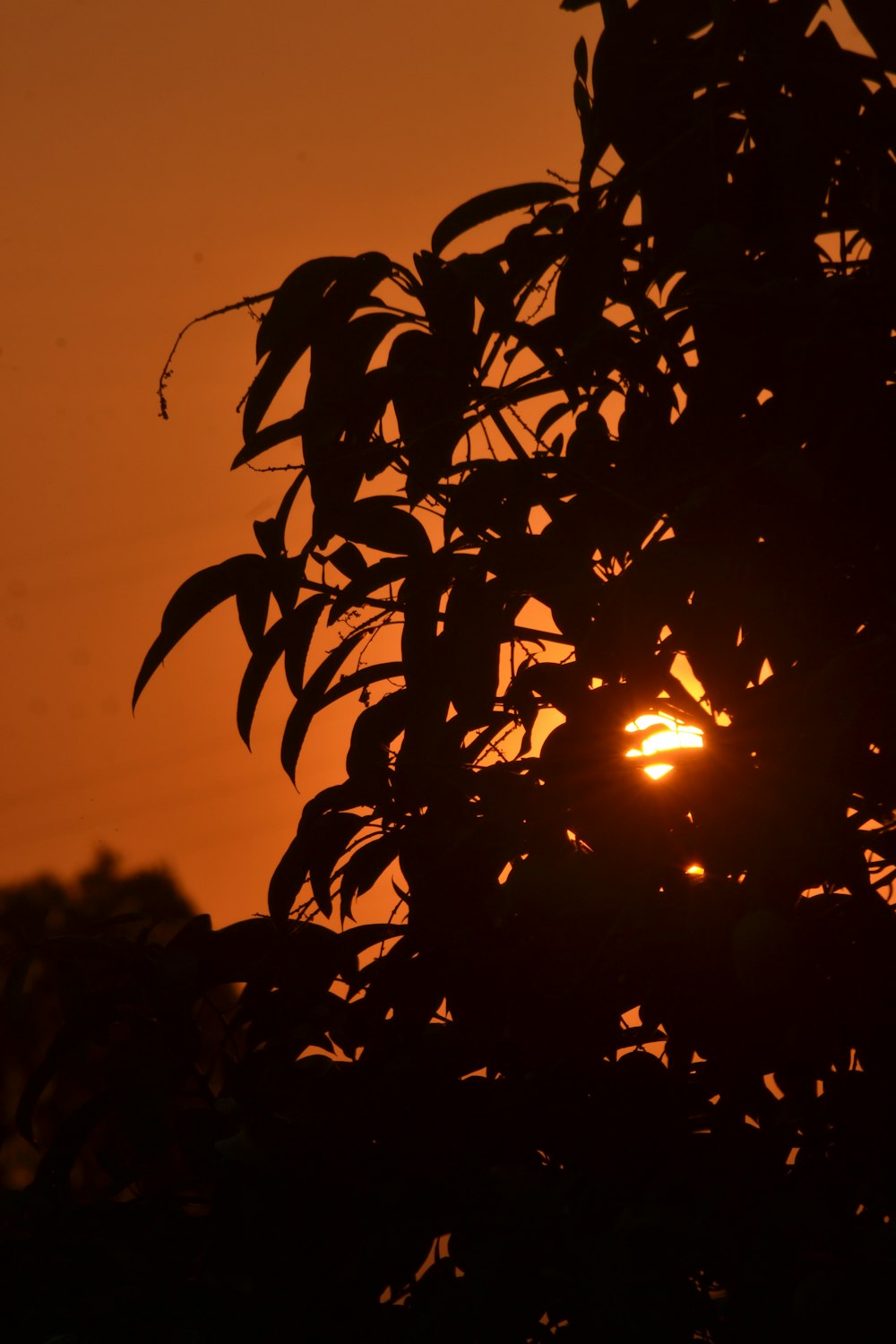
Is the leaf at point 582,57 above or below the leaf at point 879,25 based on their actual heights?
above

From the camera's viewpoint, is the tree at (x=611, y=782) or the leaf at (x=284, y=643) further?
the leaf at (x=284, y=643)

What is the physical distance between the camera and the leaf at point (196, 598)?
71 cm

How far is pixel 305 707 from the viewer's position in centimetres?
76

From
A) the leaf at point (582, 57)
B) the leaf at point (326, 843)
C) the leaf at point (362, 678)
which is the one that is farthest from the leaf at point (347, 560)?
the leaf at point (582, 57)

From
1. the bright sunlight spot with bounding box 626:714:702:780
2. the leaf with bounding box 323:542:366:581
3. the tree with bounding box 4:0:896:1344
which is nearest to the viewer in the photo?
the tree with bounding box 4:0:896:1344

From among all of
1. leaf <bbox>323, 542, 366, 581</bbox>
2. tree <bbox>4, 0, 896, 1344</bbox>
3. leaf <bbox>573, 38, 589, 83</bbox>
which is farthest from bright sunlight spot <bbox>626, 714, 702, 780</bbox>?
leaf <bbox>573, 38, 589, 83</bbox>

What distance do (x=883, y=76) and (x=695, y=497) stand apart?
26cm

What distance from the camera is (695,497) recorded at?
1.79 ft

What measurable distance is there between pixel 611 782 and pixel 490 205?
368mm

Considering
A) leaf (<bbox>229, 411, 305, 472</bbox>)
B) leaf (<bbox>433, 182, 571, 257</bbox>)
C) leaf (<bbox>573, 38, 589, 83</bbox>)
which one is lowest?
leaf (<bbox>229, 411, 305, 472</bbox>)

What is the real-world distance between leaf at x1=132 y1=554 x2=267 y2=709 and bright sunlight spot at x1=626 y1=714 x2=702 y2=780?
26cm

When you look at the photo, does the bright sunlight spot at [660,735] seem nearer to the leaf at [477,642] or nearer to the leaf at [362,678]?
the leaf at [477,642]

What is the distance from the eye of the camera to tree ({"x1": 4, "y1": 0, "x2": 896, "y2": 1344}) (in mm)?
494

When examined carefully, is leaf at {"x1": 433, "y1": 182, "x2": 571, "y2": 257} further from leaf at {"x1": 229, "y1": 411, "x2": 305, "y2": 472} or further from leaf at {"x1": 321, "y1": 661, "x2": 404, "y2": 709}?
leaf at {"x1": 321, "y1": 661, "x2": 404, "y2": 709}
